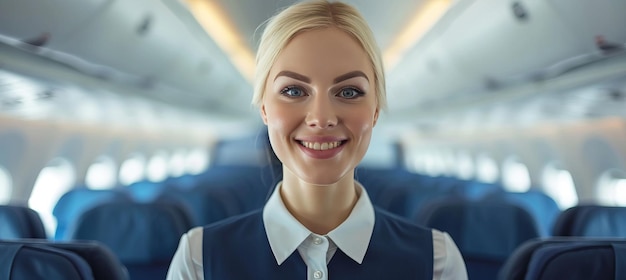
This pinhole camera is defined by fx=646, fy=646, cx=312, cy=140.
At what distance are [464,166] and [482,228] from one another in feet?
24.1

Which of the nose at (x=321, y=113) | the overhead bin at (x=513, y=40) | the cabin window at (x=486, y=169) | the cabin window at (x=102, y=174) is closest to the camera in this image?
the nose at (x=321, y=113)

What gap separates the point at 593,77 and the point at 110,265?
8.66ft

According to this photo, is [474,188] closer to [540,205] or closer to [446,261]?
[540,205]

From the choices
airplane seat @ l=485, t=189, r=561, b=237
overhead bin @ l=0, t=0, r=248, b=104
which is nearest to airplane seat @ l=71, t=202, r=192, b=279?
overhead bin @ l=0, t=0, r=248, b=104

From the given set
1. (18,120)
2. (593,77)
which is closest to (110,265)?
(593,77)

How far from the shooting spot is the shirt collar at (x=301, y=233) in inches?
66.8

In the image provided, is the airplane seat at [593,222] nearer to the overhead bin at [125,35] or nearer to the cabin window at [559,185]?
the cabin window at [559,185]

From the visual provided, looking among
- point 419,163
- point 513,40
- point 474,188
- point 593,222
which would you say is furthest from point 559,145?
point 419,163

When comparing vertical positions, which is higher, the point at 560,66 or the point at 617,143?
the point at 560,66

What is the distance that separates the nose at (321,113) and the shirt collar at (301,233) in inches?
12.7

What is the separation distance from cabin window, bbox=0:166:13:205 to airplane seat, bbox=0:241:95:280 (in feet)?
11.6

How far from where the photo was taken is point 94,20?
3.95 metres

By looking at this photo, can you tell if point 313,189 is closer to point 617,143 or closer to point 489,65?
point 489,65

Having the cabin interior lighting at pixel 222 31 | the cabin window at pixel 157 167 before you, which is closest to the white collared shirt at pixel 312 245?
the cabin interior lighting at pixel 222 31
